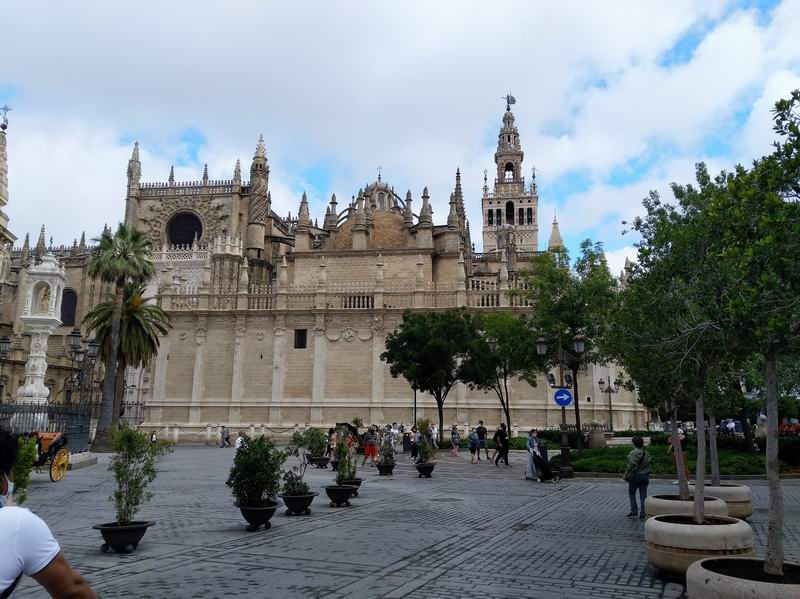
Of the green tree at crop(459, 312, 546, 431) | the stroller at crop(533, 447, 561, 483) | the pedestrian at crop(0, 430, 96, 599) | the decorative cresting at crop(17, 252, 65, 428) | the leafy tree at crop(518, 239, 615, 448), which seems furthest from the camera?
the green tree at crop(459, 312, 546, 431)

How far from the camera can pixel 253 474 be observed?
963 cm

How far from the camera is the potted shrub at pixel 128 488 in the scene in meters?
7.89

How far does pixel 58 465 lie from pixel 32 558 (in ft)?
53.7

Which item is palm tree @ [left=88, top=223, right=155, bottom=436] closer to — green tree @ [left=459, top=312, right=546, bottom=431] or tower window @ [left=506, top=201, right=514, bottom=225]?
green tree @ [left=459, top=312, right=546, bottom=431]

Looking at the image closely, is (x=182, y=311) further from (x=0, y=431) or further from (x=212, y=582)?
(x=0, y=431)

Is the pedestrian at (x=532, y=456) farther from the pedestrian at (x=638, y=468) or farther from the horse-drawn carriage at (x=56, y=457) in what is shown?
the horse-drawn carriage at (x=56, y=457)

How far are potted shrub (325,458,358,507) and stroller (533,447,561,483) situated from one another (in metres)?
6.61

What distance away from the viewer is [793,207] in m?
5.48

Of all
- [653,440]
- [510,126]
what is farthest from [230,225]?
[510,126]

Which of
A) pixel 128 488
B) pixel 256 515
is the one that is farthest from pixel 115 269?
pixel 128 488

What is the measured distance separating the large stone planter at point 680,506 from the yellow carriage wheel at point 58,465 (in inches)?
588

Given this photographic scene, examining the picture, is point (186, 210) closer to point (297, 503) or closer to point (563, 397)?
point (563, 397)

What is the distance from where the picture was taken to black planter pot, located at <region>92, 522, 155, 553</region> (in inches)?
308

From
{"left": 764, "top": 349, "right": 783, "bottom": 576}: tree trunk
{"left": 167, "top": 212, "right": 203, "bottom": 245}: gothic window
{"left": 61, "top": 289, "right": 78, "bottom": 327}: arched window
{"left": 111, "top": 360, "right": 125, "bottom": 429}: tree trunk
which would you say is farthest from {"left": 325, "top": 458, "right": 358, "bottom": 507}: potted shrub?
{"left": 61, "top": 289, "right": 78, "bottom": 327}: arched window
